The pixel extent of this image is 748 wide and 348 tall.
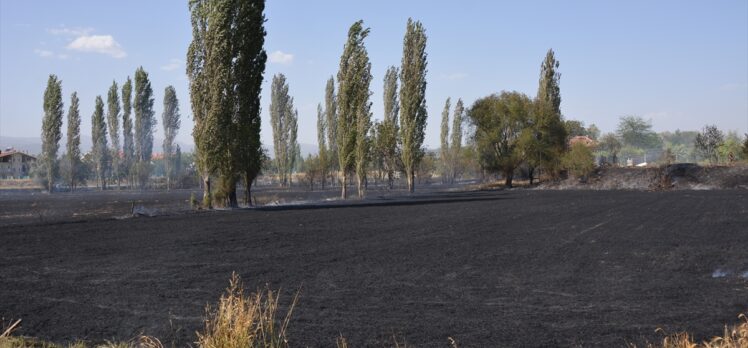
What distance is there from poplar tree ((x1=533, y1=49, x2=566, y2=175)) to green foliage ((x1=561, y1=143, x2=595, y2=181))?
1179mm

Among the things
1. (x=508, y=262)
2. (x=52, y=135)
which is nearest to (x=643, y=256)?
(x=508, y=262)

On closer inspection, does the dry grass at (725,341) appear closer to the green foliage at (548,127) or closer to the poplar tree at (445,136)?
the green foliage at (548,127)

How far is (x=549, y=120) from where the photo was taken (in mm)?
69250

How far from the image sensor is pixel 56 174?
83.9 metres

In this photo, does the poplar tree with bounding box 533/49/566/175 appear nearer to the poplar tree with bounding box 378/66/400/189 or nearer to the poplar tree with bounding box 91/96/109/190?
the poplar tree with bounding box 378/66/400/189

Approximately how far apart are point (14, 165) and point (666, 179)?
122m

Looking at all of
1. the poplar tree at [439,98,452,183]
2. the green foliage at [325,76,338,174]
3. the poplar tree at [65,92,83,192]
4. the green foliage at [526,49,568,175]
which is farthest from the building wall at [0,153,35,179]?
the green foliage at [526,49,568,175]

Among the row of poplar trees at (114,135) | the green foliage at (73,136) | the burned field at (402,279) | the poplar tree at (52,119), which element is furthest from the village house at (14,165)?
the burned field at (402,279)

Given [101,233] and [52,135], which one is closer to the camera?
[101,233]

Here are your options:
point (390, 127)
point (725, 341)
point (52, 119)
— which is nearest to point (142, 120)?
point (52, 119)

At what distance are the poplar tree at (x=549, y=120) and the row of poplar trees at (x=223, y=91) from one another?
130ft

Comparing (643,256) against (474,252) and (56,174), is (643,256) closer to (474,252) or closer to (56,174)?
(474,252)

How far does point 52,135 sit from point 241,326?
8225cm

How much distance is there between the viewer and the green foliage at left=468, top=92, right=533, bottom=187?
70125mm
